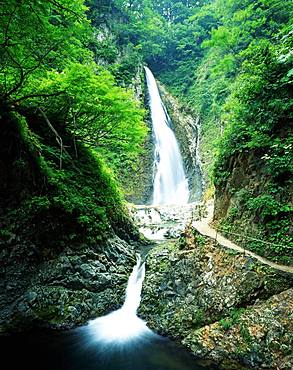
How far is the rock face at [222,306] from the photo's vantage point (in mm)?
4801

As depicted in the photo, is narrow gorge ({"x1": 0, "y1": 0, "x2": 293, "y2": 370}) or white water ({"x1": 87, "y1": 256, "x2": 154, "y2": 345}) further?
white water ({"x1": 87, "y1": 256, "x2": 154, "y2": 345})

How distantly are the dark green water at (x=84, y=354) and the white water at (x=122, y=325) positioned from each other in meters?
0.18

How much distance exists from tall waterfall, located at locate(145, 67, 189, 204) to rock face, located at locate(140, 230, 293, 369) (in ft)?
39.2

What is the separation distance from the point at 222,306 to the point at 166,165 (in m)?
15.9

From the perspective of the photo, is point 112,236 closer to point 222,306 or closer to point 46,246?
point 46,246

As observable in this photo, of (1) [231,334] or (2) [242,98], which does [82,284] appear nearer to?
(1) [231,334]

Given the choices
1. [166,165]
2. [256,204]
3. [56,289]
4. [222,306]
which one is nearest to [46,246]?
[56,289]

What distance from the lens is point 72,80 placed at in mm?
6926

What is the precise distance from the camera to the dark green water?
5.32m

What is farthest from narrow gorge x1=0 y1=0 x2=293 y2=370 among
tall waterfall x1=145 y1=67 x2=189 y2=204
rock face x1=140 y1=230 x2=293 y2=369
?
tall waterfall x1=145 y1=67 x2=189 y2=204

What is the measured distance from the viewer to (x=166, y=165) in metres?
21.1

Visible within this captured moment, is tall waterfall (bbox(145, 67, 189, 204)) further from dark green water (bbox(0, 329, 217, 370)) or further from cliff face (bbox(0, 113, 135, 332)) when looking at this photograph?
dark green water (bbox(0, 329, 217, 370))

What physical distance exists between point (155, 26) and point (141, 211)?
22415 mm

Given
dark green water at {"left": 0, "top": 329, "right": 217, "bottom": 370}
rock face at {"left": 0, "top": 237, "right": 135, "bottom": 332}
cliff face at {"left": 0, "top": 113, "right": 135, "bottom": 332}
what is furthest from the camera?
cliff face at {"left": 0, "top": 113, "right": 135, "bottom": 332}
